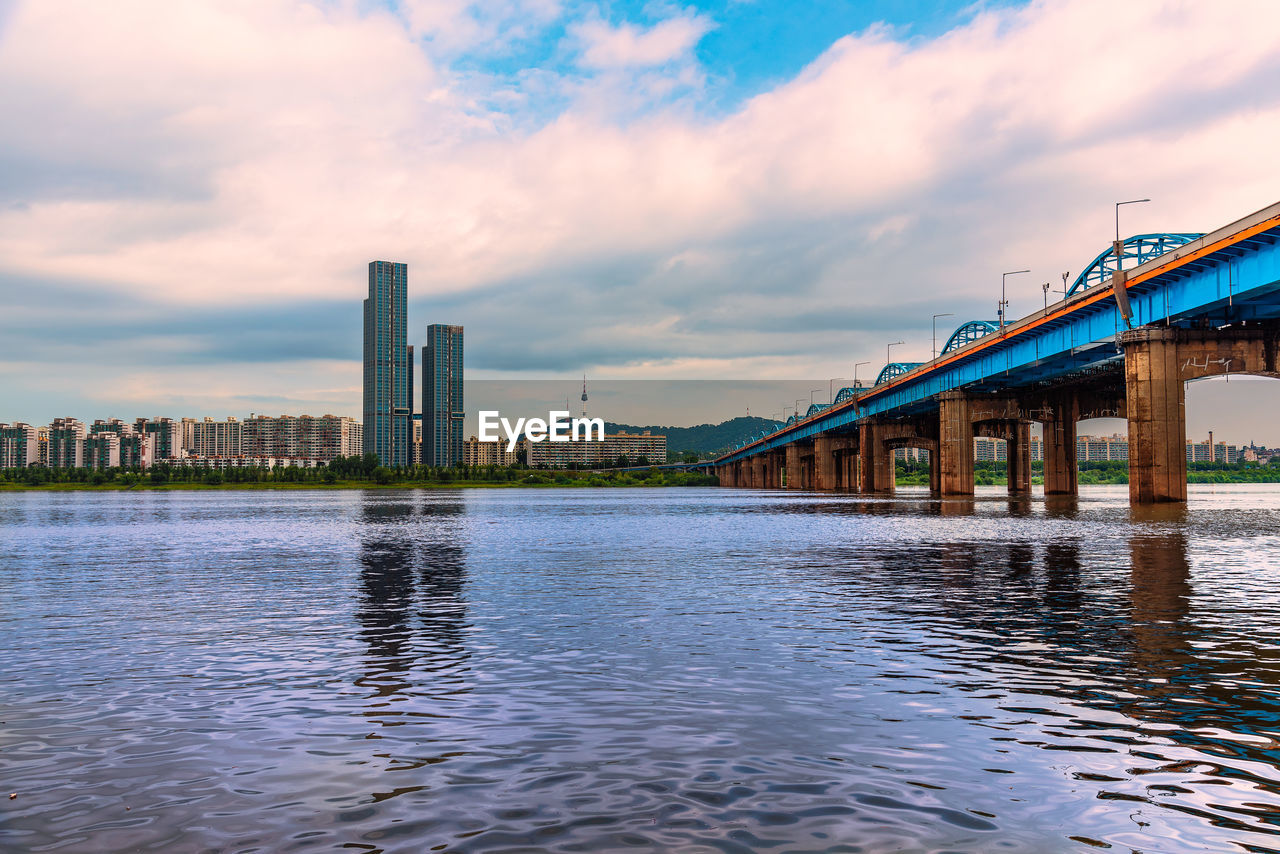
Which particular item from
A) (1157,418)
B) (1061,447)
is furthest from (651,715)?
(1061,447)

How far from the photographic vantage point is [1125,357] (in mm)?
69188

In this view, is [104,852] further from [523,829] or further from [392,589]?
[392,589]

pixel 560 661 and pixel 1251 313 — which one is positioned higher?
pixel 1251 313

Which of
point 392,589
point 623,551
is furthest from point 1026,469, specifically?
point 392,589

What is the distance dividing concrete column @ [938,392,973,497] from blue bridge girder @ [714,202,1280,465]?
2287mm

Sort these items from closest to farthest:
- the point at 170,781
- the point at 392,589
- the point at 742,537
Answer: the point at 170,781 → the point at 392,589 → the point at 742,537

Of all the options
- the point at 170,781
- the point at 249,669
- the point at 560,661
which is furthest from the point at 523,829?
the point at 249,669

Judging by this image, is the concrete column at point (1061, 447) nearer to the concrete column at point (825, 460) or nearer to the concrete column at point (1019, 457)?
the concrete column at point (1019, 457)

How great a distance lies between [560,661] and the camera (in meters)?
14.8

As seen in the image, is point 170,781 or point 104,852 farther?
point 170,781

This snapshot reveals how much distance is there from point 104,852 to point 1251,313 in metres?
72.7

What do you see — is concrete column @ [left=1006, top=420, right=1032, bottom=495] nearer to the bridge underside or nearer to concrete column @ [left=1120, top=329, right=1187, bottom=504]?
the bridge underside

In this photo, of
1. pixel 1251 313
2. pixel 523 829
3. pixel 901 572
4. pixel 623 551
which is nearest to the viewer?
pixel 523 829

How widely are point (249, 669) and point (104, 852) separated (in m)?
7.87
